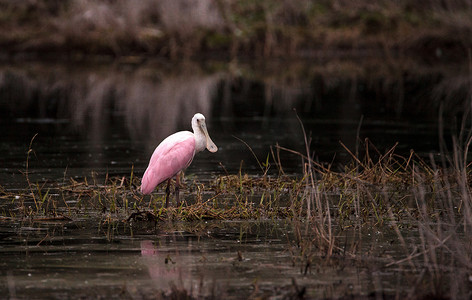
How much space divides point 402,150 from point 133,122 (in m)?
6.62

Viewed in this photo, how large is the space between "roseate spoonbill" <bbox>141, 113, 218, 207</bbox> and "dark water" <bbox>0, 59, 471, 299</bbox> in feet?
3.06

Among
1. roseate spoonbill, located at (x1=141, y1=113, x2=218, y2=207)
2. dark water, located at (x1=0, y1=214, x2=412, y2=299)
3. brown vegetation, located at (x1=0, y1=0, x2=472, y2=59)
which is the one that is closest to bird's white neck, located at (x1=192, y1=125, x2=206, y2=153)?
roseate spoonbill, located at (x1=141, y1=113, x2=218, y2=207)

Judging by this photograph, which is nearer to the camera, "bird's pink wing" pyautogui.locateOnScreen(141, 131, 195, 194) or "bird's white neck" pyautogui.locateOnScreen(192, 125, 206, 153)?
"bird's pink wing" pyautogui.locateOnScreen(141, 131, 195, 194)

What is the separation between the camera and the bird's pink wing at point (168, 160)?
33.2 feet

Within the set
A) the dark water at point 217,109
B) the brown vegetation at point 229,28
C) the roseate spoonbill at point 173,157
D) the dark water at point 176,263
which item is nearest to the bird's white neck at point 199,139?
the roseate spoonbill at point 173,157

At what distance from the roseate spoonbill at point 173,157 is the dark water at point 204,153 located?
0.93m

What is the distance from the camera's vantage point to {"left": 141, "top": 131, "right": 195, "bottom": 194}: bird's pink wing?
10.1 m

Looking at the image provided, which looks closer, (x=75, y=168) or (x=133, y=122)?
(x=75, y=168)

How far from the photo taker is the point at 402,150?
1537cm

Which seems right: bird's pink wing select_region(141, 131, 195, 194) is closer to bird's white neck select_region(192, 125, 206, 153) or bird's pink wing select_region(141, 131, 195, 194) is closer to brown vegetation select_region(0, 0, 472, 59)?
bird's white neck select_region(192, 125, 206, 153)

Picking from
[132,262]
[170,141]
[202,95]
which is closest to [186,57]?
[202,95]

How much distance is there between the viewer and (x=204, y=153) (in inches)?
594

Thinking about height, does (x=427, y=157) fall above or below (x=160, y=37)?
below

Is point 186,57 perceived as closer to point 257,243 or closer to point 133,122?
point 133,122
